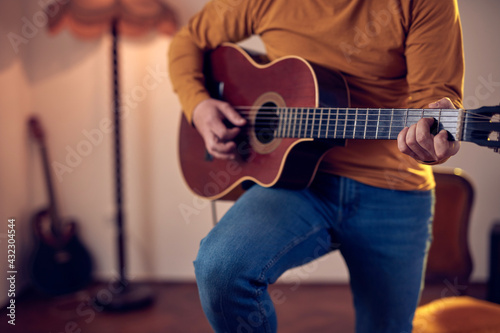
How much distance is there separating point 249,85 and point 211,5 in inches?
12.3

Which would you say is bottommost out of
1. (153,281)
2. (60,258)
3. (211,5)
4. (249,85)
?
(153,281)

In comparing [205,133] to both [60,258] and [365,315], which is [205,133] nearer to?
[365,315]

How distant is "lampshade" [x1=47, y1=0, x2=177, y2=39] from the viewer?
220 centimetres

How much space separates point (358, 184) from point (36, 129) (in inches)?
82.0

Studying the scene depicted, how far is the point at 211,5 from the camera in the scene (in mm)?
1395

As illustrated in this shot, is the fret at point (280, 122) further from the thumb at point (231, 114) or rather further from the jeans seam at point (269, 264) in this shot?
the jeans seam at point (269, 264)

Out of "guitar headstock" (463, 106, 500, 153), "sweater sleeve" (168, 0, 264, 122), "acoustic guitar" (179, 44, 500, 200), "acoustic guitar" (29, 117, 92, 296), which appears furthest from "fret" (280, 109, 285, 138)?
"acoustic guitar" (29, 117, 92, 296)

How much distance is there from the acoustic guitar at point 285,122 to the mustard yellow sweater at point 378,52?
2.6 inches

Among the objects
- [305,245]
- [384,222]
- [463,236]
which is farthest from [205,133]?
[463,236]

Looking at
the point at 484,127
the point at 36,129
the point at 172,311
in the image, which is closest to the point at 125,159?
the point at 36,129

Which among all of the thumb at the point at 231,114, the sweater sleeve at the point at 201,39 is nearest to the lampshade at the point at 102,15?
the sweater sleeve at the point at 201,39

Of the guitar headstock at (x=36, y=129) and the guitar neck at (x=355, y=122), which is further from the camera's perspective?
the guitar headstock at (x=36, y=129)

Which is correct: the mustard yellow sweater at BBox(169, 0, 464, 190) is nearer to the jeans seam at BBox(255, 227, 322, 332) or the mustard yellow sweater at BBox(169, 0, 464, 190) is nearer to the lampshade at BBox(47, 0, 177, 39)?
the jeans seam at BBox(255, 227, 322, 332)

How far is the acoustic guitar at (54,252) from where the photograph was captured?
2.41m
